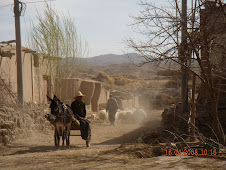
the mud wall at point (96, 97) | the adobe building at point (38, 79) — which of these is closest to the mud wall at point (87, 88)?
the adobe building at point (38, 79)

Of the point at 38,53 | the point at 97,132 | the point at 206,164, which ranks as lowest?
the point at 97,132

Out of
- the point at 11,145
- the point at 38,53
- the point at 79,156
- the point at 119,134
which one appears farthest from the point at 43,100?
the point at 79,156

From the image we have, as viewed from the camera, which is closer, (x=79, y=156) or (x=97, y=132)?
(x=79, y=156)

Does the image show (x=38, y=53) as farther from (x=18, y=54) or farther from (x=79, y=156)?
(x=79, y=156)

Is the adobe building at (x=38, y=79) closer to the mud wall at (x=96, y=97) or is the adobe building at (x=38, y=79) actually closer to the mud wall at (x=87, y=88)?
the mud wall at (x=87, y=88)

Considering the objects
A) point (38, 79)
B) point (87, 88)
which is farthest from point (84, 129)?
point (87, 88)

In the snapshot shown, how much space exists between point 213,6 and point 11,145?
7.21 m

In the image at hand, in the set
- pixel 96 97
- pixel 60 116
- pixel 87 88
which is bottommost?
pixel 96 97

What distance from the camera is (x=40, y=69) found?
15938mm
